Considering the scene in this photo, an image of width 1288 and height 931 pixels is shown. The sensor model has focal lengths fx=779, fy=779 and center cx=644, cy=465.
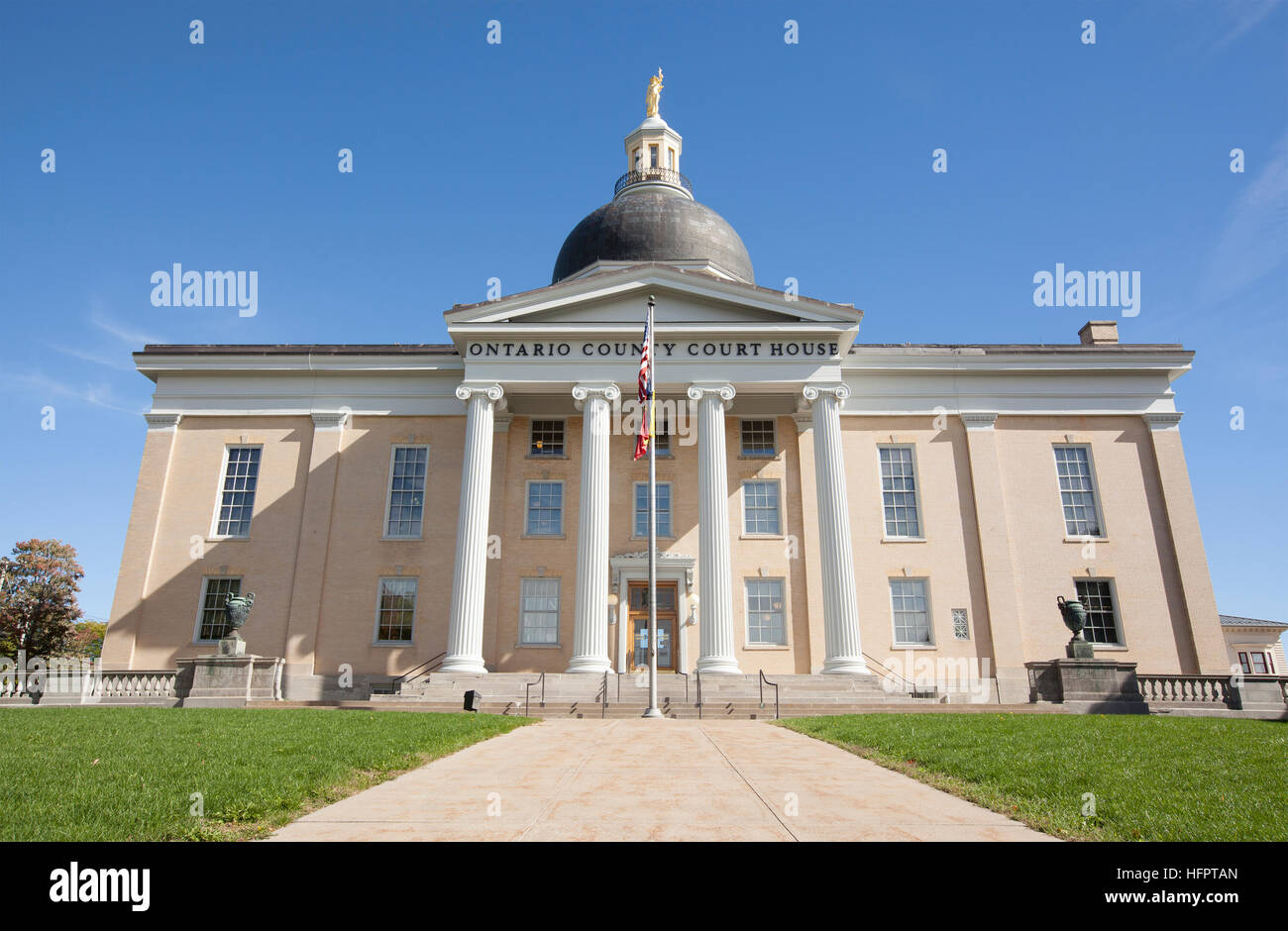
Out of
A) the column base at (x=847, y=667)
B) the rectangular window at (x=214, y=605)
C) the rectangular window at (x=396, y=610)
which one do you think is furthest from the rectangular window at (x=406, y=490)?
the column base at (x=847, y=667)

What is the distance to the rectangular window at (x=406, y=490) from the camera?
28.4 meters

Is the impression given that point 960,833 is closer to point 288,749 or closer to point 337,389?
point 288,749

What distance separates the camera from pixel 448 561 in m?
27.7

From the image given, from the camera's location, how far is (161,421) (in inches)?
1163

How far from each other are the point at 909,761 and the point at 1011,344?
24.3 m

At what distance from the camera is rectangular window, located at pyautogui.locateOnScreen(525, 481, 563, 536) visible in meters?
28.4

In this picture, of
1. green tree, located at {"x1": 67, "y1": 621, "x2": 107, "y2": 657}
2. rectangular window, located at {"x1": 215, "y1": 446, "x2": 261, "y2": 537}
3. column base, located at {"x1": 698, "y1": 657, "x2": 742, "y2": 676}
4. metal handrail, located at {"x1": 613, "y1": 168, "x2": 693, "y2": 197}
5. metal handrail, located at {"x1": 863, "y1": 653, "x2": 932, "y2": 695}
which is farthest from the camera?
green tree, located at {"x1": 67, "y1": 621, "x2": 107, "y2": 657}

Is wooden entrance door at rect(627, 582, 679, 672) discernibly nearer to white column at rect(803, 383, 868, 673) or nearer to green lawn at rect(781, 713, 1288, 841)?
white column at rect(803, 383, 868, 673)

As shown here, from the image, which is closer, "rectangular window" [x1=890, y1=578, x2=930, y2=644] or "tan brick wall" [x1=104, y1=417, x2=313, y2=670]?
"rectangular window" [x1=890, y1=578, x2=930, y2=644]

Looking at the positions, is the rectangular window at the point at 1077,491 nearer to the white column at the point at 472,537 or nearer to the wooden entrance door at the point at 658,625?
the wooden entrance door at the point at 658,625

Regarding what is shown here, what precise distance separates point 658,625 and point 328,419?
14.6 metres

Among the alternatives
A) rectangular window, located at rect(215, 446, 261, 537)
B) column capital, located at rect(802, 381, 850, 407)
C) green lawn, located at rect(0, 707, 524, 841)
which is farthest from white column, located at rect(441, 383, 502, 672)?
column capital, located at rect(802, 381, 850, 407)

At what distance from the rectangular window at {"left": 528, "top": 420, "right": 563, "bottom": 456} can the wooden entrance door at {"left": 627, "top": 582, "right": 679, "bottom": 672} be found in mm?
5996

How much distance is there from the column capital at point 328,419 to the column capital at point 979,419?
23.3m
